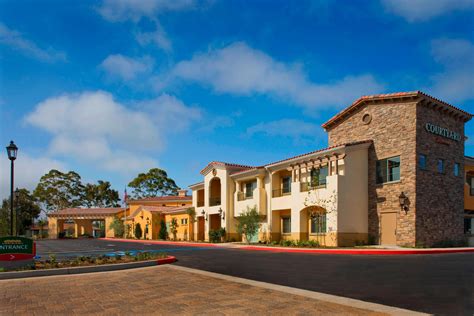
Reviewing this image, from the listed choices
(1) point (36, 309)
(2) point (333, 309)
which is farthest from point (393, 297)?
(1) point (36, 309)

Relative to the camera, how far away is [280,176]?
112 ft

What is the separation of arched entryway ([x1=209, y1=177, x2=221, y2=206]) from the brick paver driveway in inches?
1127

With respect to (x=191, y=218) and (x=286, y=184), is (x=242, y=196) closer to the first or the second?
(x=286, y=184)

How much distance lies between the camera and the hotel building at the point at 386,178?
25.1 meters

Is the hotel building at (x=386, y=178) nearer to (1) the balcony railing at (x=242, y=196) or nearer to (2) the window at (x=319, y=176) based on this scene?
(2) the window at (x=319, y=176)

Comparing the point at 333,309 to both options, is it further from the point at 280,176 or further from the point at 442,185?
the point at 280,176

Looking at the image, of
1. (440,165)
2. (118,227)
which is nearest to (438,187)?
(440,165)

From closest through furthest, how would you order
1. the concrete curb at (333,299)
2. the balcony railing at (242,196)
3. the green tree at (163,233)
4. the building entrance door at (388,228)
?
the concrete curb at (333,299)
the building entrance door at (388,228)
the balcony railing at (242,196)
the green tree at (163,233)

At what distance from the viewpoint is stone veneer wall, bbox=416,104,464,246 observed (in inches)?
984

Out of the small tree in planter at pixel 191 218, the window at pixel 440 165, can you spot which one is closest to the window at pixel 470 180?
the window at pixel 440 165

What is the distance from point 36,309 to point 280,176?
89.9 feet

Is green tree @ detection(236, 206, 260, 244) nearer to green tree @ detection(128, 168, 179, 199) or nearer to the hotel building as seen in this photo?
the hotel building

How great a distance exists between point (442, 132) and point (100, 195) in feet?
258

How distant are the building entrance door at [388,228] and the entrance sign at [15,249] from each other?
21072 millimetres
